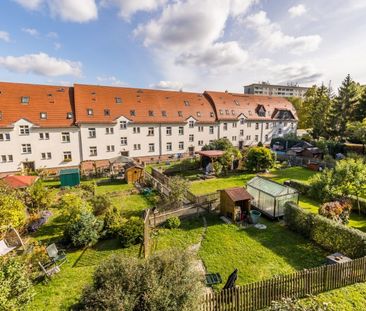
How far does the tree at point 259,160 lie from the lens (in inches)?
1113

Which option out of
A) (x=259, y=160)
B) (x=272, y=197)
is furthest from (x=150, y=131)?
(x=272, y=197)

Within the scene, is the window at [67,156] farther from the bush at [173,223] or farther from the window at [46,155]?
the bush at [173,223]

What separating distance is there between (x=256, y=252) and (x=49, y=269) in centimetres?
1045

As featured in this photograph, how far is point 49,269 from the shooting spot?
33.9 feet

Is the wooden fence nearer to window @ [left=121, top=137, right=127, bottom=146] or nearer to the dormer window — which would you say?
window @ [left=121, top=137, right=127, bottom=146]

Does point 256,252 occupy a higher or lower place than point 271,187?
lower

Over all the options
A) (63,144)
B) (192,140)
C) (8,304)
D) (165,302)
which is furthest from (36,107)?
(165,302)

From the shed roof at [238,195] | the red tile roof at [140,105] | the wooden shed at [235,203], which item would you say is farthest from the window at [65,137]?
the shed roof at [238,195]

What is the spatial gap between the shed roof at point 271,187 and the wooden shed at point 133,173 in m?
13.1

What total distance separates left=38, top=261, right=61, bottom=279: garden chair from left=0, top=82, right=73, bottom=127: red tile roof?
73.6ft

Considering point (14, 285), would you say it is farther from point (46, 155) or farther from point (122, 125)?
point (122, 125)

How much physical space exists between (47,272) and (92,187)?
37.8 ft

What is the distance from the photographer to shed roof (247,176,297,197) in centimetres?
1600

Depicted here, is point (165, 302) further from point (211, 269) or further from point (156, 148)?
point (156, 148)
